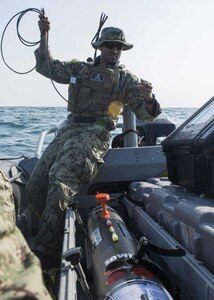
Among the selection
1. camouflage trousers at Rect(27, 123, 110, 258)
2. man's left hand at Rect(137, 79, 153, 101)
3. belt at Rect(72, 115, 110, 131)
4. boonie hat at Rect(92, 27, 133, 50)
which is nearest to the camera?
camouflage trousers at Rect(27, 123, 110, 258)

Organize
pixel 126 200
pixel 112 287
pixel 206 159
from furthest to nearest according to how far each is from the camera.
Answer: pixel 126 200
pixel 206 159
pixel 112 287

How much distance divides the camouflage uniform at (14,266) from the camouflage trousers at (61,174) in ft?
7.53

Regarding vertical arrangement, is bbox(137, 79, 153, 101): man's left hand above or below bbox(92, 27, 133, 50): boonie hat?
below

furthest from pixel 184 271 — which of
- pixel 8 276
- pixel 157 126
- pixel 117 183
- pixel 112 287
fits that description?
pixel 157 126

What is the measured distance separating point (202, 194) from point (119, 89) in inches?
68.2

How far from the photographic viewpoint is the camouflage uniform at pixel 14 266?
95 centimetres

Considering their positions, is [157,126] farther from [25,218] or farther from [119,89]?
[25,218]

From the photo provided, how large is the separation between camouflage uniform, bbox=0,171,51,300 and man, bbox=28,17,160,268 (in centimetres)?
253

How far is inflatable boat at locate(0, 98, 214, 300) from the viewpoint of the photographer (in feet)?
6.61

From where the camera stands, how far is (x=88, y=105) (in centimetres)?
423

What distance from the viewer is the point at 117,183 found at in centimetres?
428

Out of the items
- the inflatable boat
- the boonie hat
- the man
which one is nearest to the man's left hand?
the man

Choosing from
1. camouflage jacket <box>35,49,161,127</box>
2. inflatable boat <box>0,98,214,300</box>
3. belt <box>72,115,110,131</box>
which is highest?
camouflage jacket <box>35,49,161,127</box>

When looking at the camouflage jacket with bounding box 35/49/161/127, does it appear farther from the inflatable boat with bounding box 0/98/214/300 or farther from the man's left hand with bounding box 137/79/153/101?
the inflatable boat with bounding box 0/98/214/300
